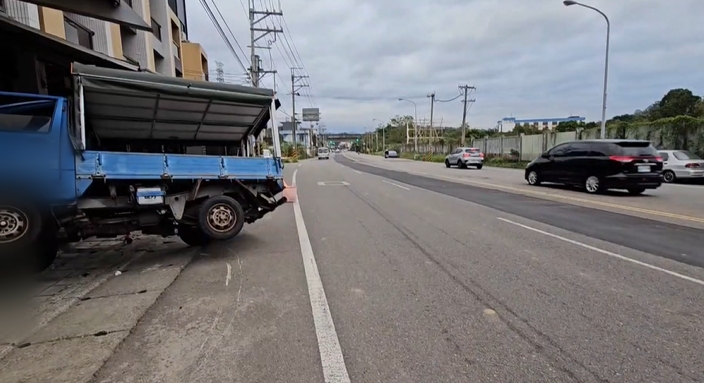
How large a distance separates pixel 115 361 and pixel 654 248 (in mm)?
7274

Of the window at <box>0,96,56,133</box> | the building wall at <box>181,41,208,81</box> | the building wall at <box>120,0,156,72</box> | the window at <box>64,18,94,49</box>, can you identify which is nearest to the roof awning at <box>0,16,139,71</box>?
the window at <box>0,96,56,133</box>

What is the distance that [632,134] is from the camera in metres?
23.1

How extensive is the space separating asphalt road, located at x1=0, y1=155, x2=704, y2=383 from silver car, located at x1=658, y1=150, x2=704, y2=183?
12.5m

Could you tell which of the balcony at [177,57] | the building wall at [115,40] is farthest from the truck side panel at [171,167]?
the balcony at [177,57]

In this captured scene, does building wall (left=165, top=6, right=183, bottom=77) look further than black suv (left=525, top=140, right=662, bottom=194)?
Yes

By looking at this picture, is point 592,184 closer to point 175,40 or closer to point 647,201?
point 647,201

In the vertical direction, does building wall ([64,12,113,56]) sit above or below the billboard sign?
below

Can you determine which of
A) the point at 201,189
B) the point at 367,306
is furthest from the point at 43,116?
the point at 367,306

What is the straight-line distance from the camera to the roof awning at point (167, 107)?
5.29m

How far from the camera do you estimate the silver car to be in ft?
53.7

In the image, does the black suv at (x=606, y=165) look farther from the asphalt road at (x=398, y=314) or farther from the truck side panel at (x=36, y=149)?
the truck side panel at (x=36, y=149)

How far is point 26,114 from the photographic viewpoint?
466 cm

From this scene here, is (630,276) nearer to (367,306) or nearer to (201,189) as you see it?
(367,306)

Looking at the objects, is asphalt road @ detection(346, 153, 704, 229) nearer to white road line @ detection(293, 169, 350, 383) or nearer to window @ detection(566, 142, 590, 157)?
window @ detection(566, 142, 590, 157)
